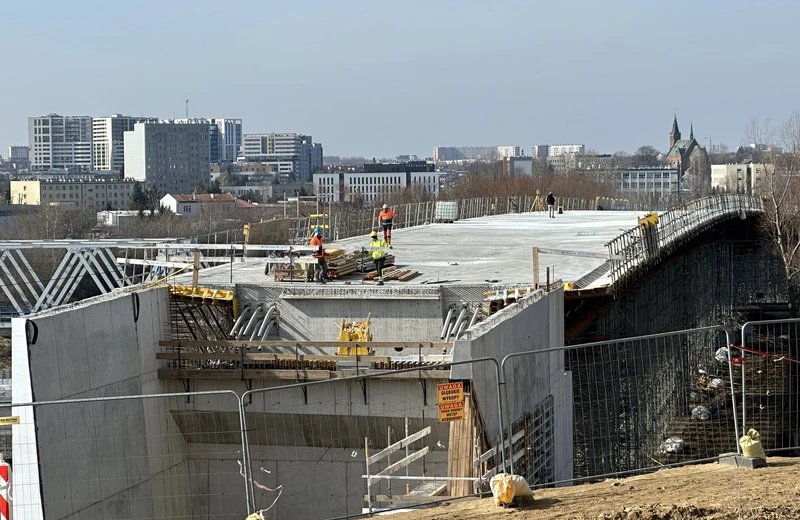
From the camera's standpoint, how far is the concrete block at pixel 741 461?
1273cm

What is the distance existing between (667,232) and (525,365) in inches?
1104

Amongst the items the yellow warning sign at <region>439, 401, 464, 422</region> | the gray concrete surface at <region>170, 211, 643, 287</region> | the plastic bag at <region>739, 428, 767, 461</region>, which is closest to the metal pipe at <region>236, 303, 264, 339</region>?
the gray concrete surface at <region>170, 211, 643, 287</region>

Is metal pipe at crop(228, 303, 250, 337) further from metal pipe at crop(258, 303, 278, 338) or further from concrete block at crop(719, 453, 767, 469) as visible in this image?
concrete block at crop(719, 453, 767, 469)

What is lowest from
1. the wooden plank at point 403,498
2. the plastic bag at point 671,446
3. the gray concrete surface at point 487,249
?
the plastic bag at point 671,446

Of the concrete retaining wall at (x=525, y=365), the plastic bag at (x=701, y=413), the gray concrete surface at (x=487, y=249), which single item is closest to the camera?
the concrete retaining wall at (x=525, y=365)

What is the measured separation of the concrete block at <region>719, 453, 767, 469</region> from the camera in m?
12.7

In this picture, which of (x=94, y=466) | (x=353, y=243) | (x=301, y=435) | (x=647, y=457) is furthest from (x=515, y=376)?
(x=353, y=243)

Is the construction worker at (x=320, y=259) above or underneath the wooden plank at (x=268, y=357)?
above

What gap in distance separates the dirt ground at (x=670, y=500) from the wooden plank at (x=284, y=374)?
288 inches

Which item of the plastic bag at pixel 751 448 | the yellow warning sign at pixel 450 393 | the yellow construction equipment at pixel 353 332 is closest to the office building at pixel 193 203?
the yellow construction equipment at pixel 353 332

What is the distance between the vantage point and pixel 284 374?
67.1 feet

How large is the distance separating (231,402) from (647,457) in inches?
525

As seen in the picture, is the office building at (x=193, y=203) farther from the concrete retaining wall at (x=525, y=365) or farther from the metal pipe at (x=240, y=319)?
the concrete retaining wall at (x=525, y=365)

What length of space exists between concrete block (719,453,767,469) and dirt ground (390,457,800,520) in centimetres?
9
